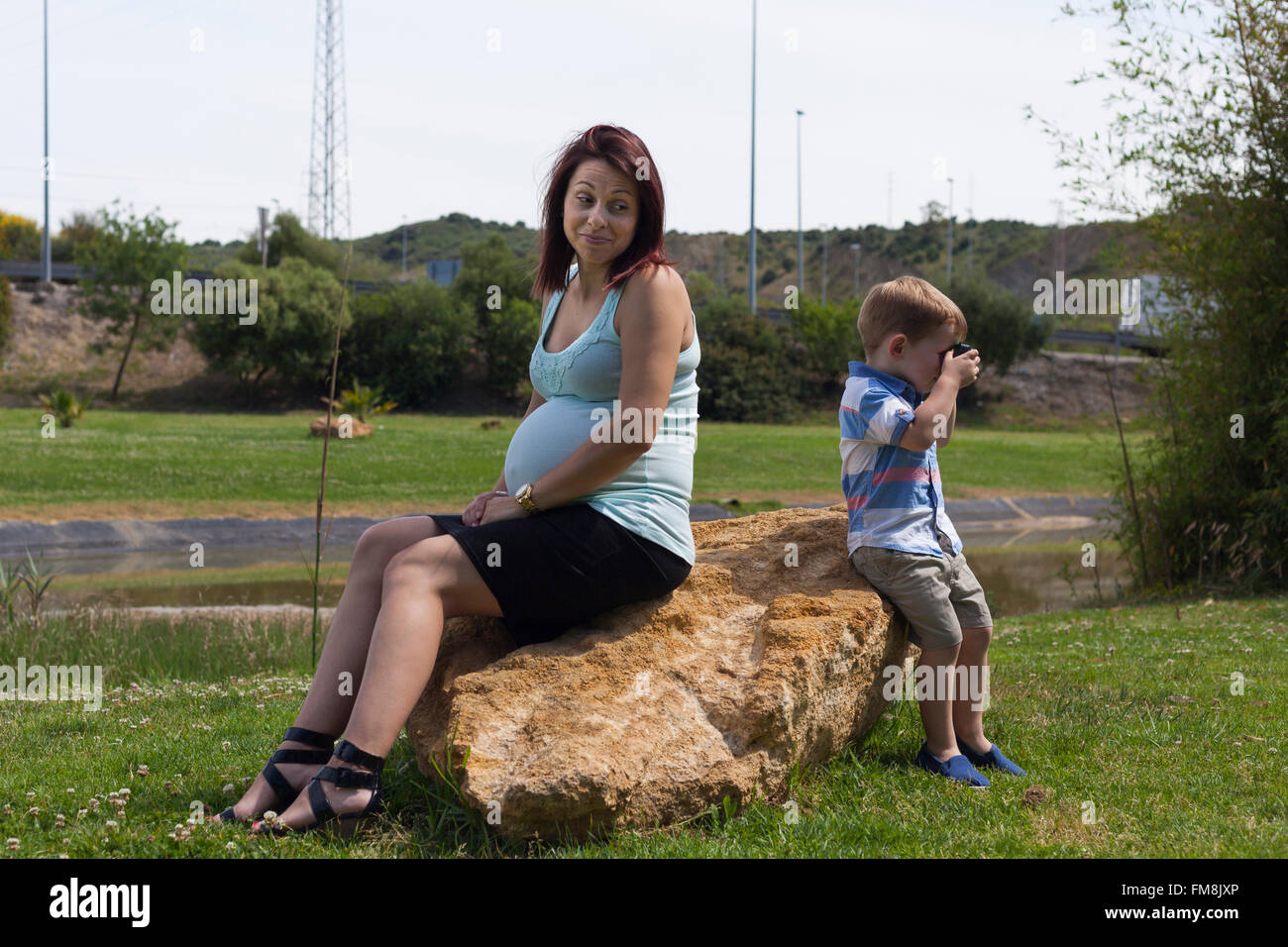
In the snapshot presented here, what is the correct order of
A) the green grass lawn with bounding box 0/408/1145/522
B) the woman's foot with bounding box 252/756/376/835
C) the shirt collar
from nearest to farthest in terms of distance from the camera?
the woman's foot with bounding box 252/756/376/835, the shirt collar, the green grass lawn with bounding box 0/408/1145/522

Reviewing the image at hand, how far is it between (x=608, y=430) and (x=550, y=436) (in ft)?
0.82

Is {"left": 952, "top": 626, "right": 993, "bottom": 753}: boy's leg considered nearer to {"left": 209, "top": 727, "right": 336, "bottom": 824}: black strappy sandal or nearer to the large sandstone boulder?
the large sandstone boulder

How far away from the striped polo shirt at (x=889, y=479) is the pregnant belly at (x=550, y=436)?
0.96 meters

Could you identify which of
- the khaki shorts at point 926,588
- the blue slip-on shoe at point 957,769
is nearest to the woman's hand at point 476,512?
the khaki shorts at point 926,588

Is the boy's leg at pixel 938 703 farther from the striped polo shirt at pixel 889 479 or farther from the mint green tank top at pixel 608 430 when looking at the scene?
the mint green tank top at pixel 608 430

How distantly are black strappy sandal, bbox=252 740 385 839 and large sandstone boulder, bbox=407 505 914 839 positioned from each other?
0.84ft

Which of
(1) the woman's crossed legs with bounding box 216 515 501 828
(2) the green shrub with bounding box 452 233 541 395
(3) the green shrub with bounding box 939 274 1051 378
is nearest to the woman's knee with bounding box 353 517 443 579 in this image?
(1) the woman's crossed legs with bounding box 216 515 501 828

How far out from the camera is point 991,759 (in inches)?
169

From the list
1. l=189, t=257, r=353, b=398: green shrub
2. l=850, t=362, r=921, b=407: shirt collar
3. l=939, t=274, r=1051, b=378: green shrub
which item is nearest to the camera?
l=850, t=362, r=921, b=407: shirt collar

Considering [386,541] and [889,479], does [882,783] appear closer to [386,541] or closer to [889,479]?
[889,479]

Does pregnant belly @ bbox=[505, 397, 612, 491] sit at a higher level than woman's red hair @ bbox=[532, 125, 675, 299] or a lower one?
lower

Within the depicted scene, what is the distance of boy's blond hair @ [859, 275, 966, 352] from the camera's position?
420cm
